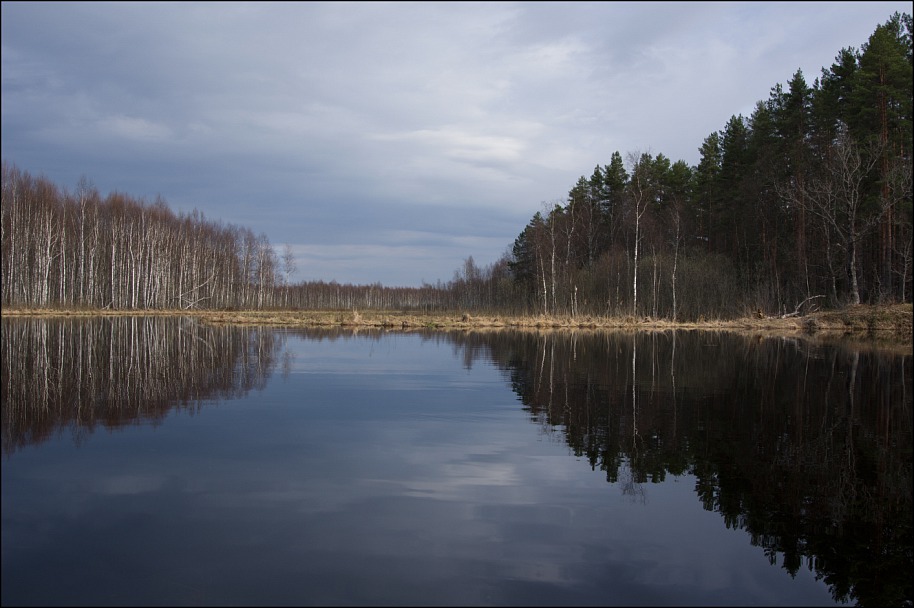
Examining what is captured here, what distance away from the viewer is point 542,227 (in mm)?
52625

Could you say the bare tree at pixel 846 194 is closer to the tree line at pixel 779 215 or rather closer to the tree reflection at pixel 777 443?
the tree line at pixel 779 215

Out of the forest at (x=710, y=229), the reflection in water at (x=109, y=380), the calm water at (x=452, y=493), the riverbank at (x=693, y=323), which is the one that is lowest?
the calm water at (x=452, y=493)

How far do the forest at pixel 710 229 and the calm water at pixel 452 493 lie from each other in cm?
1794

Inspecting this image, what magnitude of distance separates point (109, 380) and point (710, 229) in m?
49.9

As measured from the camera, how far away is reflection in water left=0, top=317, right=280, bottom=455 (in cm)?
948

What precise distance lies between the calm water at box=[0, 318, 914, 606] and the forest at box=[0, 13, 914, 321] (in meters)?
17.9

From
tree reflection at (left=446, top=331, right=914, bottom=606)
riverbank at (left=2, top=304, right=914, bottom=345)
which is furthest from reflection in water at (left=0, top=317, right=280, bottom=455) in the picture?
riverbank at (left=2, top=304, right=914, bottom=345)

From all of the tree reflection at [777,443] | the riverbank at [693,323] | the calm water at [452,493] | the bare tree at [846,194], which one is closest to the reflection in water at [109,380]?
the calm water at [452,493]

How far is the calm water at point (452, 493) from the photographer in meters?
4.39

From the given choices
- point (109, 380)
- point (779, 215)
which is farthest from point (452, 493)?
point (779, 215)

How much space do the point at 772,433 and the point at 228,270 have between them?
83.5m

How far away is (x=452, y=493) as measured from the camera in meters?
6.39

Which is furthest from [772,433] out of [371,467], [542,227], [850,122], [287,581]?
[542,227]

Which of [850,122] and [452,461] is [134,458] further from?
[850,122]
